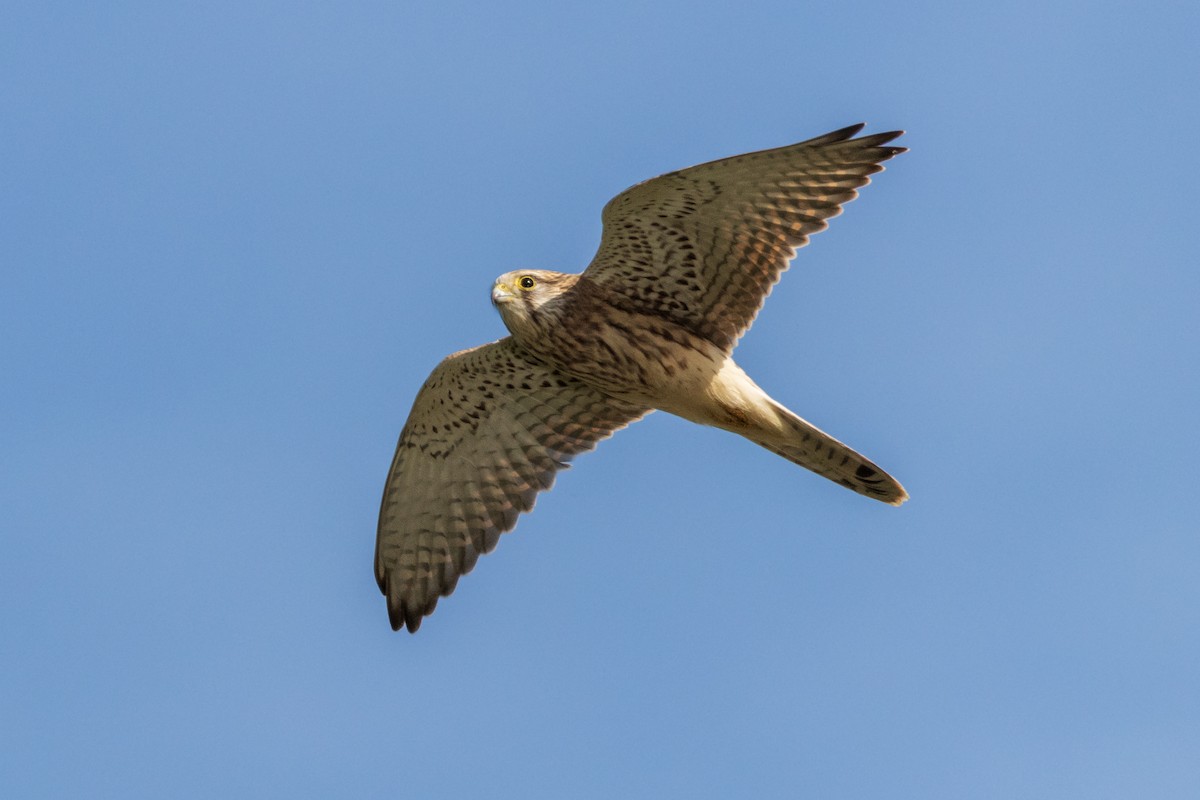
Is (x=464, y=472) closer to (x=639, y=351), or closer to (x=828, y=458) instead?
(x=639, y=351)

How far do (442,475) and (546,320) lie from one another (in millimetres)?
1693

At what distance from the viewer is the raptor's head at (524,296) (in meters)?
9.45

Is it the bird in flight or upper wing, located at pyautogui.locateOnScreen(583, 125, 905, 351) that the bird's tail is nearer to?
the bird in flight

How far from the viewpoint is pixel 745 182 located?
373 inches

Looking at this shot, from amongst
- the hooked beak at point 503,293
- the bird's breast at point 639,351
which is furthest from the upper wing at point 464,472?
the hooked beak at point 503,293

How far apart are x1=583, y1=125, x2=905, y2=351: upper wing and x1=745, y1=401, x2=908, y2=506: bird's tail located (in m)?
0.64

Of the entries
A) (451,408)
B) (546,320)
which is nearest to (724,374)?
(546,320)

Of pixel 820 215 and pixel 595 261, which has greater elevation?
pixel 820 215

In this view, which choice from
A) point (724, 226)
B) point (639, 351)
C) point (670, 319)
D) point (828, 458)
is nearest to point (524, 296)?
point (639, 351)

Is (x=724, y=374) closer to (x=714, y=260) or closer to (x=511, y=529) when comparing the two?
(x=714, y=260)

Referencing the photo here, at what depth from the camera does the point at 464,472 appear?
10711 mm

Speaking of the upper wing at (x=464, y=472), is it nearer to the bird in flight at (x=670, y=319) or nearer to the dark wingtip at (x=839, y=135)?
the bird in flight at (x=670, y=319)

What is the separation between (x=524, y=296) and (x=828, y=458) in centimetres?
210

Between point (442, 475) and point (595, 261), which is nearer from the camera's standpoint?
point (595, 261)
